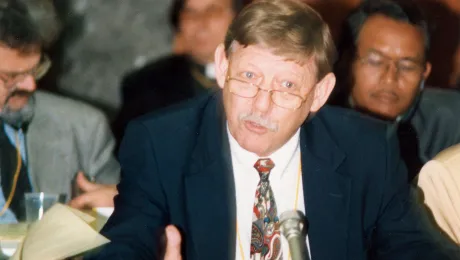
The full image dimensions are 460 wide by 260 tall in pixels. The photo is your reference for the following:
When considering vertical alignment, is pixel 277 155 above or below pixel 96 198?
above

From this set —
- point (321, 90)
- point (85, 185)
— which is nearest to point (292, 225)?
point (321, 90)

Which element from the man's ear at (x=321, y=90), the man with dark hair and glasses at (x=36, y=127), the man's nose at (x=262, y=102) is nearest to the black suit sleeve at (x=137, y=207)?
the man's nose at (x=262, y=102)

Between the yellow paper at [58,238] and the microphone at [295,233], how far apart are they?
379mm

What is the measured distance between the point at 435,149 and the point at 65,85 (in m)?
1.43

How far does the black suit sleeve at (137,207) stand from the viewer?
1.26m

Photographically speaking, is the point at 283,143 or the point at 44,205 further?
the point at 44,205

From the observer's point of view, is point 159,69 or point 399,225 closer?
point 399,225

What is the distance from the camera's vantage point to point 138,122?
1405 millimetres

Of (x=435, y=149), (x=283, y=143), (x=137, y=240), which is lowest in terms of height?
(x=435, y=149)

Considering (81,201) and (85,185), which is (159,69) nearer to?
(85,185)

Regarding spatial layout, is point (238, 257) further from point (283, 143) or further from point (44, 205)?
point (44, 205)

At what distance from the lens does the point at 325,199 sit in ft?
4.78

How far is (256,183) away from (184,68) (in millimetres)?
1148

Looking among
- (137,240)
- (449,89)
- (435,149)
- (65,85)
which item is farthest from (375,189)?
(65,85)
